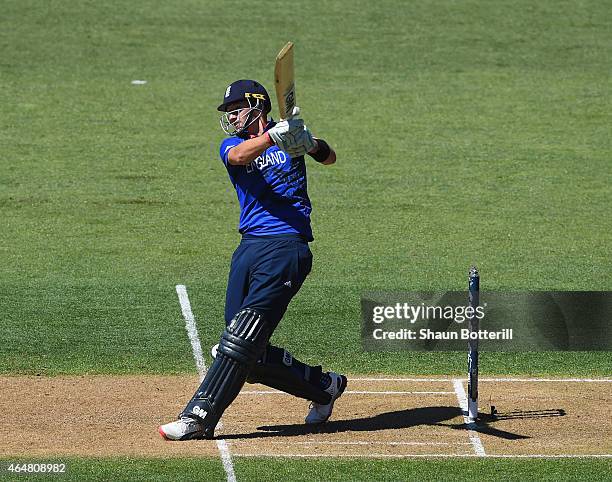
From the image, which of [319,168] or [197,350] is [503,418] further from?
[319,168]

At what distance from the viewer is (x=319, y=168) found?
17766mm

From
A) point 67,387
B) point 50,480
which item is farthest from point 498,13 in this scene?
point 50,480

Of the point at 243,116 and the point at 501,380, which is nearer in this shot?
the point at 243,116

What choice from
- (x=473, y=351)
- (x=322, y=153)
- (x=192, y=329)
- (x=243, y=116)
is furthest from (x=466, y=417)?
(x=192, y=329)

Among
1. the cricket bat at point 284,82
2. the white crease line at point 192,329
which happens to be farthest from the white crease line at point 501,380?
the cricket bat at point 284,82

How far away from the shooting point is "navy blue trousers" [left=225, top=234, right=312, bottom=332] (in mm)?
8594

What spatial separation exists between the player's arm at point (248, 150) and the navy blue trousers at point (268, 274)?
606mm

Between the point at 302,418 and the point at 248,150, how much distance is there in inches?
82.1

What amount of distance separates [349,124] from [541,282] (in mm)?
6874

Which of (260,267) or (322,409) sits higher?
(260,267)

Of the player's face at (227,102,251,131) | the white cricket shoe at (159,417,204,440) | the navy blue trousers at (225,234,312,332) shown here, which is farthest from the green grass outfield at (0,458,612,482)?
the player's face at (227,102,251,131)

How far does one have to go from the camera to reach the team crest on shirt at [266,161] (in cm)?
880

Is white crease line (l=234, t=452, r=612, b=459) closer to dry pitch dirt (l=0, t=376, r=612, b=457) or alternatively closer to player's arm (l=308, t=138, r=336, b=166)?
dry pitch dirt (l=0, t=376, r=612, b=457)

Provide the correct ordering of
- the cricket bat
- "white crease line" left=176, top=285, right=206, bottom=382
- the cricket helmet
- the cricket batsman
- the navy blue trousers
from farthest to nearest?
1. "white crease line" left=176, top=285, right=206, bottom=382
2. the cricket helmet
3. the navy blue trousers
4. the cricket batsman
5. the cricket bat
